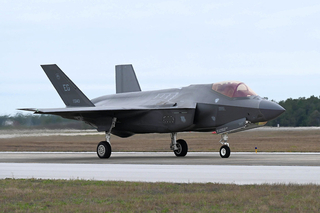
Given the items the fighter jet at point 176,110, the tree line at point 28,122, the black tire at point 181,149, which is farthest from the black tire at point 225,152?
the tree line at point 28,122

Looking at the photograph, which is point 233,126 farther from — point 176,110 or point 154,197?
point 154,197

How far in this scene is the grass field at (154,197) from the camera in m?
8.42

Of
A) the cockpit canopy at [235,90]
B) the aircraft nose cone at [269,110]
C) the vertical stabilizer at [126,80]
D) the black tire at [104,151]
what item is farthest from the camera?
the vertical stabilizer at [126,80]

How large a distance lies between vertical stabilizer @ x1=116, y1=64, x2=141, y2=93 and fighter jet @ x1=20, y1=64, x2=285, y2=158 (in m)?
3.67

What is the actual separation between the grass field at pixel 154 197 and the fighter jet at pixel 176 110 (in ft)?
37.8

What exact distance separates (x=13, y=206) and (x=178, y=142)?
57.9 ft

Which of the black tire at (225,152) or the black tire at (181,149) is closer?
the black tire at (225,152)

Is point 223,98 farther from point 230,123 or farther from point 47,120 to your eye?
point 47,120

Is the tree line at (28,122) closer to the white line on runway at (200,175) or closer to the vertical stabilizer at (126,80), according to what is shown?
the vertical stabilizer at (126,80)

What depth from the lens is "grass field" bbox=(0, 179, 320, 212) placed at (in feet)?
27.6

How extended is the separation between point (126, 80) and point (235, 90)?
420 inches

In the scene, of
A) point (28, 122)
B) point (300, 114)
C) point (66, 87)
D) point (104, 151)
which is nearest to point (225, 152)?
point (104, 151)

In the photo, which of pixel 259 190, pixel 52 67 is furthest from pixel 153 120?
pixel 259 190

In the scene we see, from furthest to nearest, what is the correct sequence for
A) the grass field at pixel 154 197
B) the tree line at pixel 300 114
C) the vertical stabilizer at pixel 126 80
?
1. the tree line at pixel 300 114
2. the vertical stabilizer at pixel 126 80
3. the grass field at pixel 154 197
